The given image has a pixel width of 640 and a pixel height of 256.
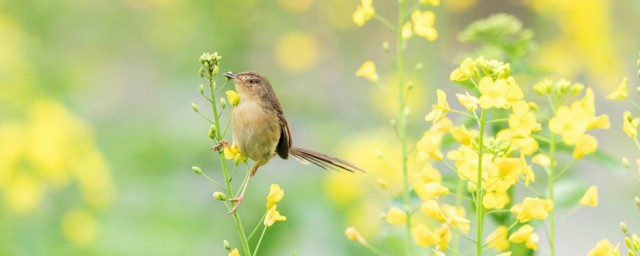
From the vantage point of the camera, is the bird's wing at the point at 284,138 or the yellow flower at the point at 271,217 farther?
the bird's wing at the point at 284,138

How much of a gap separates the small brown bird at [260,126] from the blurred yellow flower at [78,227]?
195 centimetres

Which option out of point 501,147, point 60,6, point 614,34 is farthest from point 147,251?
point 501,147

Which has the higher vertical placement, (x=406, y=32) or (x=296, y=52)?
(x=296, y=52)

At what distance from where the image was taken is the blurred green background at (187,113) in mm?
4250

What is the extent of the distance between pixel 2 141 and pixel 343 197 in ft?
4.96

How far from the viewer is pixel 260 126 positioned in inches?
92.7

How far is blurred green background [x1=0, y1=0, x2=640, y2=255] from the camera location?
4250 millimetres

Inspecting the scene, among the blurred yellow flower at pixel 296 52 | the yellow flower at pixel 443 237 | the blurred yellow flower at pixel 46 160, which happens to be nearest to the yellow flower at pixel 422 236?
the yellow flower at pixel 443 237

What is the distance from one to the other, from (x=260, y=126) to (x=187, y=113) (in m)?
3.01

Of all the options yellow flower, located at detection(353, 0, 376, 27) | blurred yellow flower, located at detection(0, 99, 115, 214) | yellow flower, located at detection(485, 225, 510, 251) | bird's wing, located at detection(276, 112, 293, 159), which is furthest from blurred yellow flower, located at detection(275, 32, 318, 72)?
yellow flower, located at detection(485, 225, 510, 251)

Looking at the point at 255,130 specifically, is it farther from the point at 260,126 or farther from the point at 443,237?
the point at 443,237

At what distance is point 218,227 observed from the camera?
4641 millimetres

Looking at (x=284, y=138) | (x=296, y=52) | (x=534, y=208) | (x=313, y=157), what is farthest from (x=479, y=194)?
(x=296, y=52)

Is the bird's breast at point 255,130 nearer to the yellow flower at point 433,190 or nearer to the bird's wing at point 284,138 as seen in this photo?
the bird's wing at point 284,138
